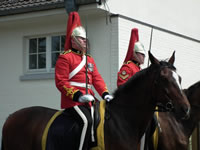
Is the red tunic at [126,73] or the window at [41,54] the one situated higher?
the window at [41,54]

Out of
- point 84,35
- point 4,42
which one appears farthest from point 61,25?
point 84,35

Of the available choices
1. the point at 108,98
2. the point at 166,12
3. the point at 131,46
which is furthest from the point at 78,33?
the point at 166,12

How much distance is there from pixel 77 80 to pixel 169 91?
4.39 feet

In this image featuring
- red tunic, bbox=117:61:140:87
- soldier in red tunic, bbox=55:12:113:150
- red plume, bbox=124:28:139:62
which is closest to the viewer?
soldier in red tunic, bbox=55:12:113:150

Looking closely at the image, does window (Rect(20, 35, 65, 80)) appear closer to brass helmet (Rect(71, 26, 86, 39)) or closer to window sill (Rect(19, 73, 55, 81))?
window sill (Rect(19, 73, 55, 81))

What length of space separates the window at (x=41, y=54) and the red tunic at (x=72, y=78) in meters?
4.79

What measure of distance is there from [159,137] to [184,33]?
7.51 m

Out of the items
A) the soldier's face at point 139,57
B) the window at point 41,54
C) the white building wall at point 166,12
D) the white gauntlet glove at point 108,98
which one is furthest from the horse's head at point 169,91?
the window at point 41,54

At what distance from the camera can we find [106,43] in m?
9.12

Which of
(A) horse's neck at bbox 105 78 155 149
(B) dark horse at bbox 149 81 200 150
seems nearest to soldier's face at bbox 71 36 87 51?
(A) horse's neck at bbox 105 78 155 149

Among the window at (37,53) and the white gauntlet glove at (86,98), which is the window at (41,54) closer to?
the window at (37,53)

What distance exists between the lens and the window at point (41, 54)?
9953 millimetres

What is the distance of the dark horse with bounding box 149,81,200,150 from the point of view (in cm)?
588

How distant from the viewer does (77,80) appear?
4941mm
